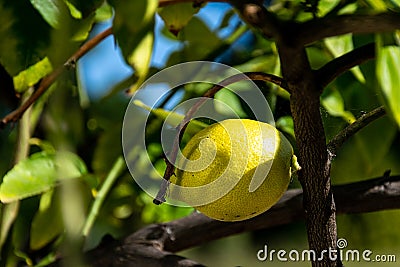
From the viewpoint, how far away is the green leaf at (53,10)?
0.43m

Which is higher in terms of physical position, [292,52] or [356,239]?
[292,52]

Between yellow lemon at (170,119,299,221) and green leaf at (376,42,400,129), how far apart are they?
8 cm

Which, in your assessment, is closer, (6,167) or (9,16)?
(9,16)

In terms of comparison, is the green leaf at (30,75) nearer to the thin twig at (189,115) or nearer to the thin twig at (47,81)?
the thin twig at (47,81)

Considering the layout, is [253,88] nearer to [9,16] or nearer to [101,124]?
[9,16]

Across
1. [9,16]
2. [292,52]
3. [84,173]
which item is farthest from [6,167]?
[292,52]

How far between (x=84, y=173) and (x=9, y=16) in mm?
169

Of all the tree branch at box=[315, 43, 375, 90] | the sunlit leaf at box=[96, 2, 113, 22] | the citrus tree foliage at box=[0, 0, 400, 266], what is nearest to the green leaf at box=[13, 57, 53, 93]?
the citrus tree foliage at box=[0, 0, 400, 266]

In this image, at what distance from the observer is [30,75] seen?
46cm

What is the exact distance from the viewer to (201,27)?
69 centimetres

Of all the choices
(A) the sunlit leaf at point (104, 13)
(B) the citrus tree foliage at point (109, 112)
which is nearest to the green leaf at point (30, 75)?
(B) the citrus tree foliage at point (109, 112)

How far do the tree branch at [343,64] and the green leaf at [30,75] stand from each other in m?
0.22

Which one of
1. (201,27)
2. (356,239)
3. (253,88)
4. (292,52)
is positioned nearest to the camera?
(292,52)

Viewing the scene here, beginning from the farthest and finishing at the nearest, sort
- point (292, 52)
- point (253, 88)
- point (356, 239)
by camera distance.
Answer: point (356, 239)
point (253, 88)
point (292, 52)
